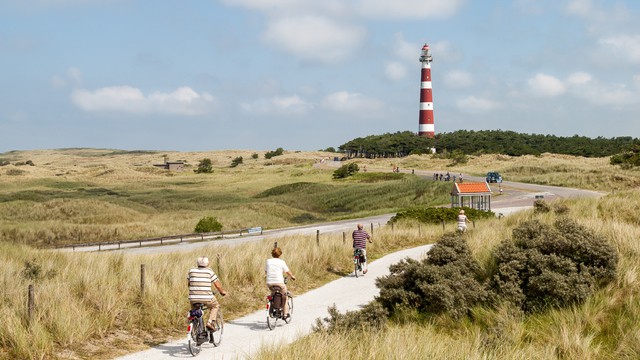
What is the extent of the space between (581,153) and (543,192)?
100 meters

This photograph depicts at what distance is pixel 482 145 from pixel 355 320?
516 ft

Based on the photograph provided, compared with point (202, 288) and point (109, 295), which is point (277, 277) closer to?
point (202, 288)

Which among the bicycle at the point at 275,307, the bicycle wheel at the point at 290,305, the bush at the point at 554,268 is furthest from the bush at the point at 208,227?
the bush at the point at 554,268

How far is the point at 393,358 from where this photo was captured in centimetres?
784

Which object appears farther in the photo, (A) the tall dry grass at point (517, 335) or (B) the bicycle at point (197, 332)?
(B) the bicycle at point (197, 332)

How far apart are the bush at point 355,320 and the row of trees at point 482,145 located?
141488mm

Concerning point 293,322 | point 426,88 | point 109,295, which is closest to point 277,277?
point 293,322

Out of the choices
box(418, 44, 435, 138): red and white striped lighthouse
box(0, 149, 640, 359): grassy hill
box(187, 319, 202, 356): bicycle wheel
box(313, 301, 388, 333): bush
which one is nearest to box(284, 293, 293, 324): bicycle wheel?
box(0, 149, 640, 359): grassy hill

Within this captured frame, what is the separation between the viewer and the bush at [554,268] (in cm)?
1238

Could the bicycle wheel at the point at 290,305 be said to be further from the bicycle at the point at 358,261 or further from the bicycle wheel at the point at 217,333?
the bicycle at the point at 358,261

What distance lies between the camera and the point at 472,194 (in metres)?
47.1

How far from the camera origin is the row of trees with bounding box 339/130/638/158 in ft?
511

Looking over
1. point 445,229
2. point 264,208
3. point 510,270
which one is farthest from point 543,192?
point 510,270

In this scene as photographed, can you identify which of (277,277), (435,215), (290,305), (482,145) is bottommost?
(435,215)
